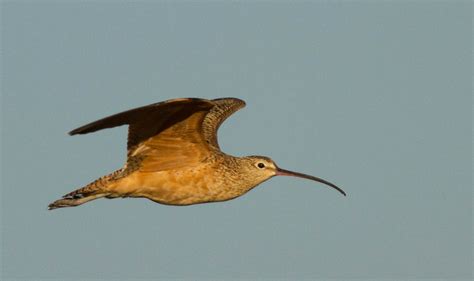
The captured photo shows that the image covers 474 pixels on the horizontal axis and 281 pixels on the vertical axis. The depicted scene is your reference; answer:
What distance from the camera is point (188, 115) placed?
1521 cm

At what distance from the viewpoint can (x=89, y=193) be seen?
16047mm

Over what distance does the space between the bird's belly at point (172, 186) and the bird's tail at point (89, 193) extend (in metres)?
0.20

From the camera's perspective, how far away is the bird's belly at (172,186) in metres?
15.9

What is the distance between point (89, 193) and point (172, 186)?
1.28 meters

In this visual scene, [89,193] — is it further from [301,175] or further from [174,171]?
[301,175]

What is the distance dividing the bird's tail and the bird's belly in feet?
0.64

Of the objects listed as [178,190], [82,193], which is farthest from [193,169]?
[82,193]

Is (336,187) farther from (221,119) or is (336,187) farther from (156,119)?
(156,119)

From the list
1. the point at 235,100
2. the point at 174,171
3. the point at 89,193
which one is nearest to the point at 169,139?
the point at 174,171

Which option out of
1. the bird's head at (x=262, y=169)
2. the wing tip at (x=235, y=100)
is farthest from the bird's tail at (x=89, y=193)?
the wing tip at (x=235, y=100)

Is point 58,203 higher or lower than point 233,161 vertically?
lower

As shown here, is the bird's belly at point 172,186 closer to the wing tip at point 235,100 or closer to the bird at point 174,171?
the bird at point 174,171

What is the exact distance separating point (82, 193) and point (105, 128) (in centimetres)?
301

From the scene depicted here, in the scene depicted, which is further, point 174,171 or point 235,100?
point 235,100
